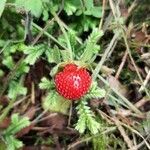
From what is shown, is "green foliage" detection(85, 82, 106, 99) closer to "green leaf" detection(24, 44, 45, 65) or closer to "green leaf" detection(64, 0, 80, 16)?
"green leaf" detection(24, 44, 45, 65)

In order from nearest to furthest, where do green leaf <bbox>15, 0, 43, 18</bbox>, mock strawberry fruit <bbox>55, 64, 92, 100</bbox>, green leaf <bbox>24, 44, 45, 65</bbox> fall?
1. mock strawberry fruit <bbox>55, 64, 92, 100</bbox>
2. green leaf <bbox>15, 0, 43, 18</bbox>
3. green leaf <bbox>24, 44, 45, 65</bbox>

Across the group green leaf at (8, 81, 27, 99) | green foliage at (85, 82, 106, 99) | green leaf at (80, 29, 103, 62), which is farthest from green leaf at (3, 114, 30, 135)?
green leaf at (80, 29, 103, 62)

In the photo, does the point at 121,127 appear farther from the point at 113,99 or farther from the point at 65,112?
the point at 65,112

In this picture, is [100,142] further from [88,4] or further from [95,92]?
[88,4]

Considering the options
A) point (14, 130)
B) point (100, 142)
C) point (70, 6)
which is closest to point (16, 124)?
point (14, 130)

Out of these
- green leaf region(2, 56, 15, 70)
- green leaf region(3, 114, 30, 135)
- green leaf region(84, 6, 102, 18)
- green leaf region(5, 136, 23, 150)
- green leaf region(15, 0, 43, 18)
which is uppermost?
green leaf region(15, 0, 43, 18)

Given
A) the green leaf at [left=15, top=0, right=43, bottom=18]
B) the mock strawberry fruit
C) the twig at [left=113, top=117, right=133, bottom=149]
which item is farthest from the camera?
the twig at [left=113, top=117, right=133, bottom=149]

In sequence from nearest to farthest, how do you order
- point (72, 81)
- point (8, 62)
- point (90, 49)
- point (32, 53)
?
point (72, 81) → point (90, 49) → point (32, 53) → point (8, 62)
